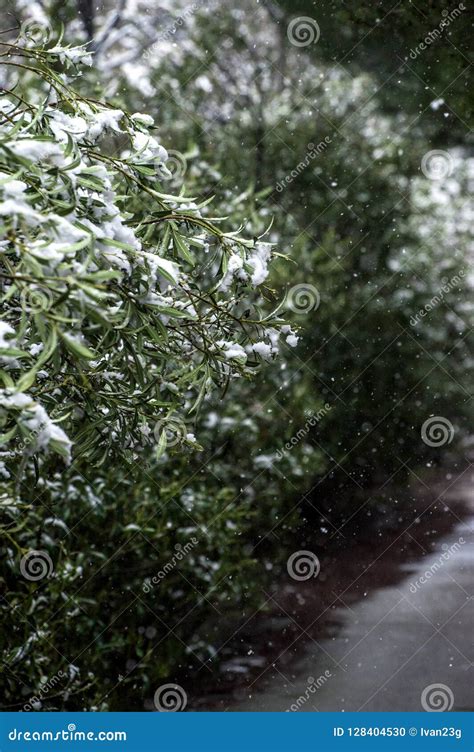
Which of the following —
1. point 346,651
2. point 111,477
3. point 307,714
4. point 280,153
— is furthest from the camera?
point 280,153

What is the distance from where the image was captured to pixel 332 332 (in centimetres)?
351

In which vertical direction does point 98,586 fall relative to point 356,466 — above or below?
below

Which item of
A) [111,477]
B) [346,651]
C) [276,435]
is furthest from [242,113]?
[346,651]

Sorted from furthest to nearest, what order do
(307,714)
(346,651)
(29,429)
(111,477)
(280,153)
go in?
(280,153), (346,651), (307,714), (111,477), (29,429)

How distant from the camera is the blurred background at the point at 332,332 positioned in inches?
125

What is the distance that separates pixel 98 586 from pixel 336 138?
2252 mm

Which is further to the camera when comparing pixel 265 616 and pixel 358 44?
pixel 358 44

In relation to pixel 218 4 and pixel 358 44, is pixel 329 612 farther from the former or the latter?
pixel 218 4

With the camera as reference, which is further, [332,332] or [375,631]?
[332,332]

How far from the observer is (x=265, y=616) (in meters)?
3.36

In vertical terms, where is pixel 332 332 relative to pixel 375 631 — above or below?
above

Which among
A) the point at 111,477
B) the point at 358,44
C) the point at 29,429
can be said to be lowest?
the point at 111,477

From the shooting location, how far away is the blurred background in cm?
317

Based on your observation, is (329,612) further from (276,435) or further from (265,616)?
(276,435)
